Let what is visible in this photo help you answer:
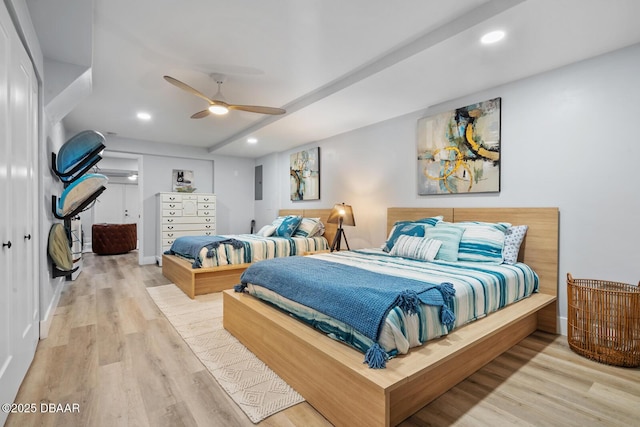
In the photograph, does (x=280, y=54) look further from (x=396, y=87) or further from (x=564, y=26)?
(x=564, y=26)

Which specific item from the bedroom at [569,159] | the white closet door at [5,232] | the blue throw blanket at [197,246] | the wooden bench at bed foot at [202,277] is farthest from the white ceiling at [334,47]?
the wooden bench at bed foot at [202,277]

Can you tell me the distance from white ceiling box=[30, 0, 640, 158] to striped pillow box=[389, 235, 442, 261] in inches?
60.6

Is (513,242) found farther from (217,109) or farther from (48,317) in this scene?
(48,317)

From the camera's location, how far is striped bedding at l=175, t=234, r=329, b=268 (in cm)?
399

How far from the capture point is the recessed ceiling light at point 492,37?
215cm

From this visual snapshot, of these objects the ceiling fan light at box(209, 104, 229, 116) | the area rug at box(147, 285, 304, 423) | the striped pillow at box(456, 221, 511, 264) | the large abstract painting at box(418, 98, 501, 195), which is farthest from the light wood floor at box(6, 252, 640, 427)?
the ceiling fan light at box(209, 104, 229, 116)

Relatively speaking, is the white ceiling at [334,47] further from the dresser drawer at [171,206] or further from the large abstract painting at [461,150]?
the dresser drawer at [171,206]

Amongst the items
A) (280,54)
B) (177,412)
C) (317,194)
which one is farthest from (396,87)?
(177,412)

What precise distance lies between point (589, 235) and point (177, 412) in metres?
3.24

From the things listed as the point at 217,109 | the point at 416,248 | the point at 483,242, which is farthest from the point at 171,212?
the point at 483,242

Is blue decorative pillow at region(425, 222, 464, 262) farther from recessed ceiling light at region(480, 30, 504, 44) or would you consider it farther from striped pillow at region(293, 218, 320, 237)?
striped pillow at region(293, 218, 320, 237)

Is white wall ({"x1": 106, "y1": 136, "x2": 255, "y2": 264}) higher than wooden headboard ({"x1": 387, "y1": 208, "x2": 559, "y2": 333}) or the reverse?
higher

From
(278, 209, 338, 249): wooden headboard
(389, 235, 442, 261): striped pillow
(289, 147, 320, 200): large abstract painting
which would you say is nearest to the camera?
(389, 235, 442, 261): striped pillow

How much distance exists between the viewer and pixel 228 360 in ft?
7.29
